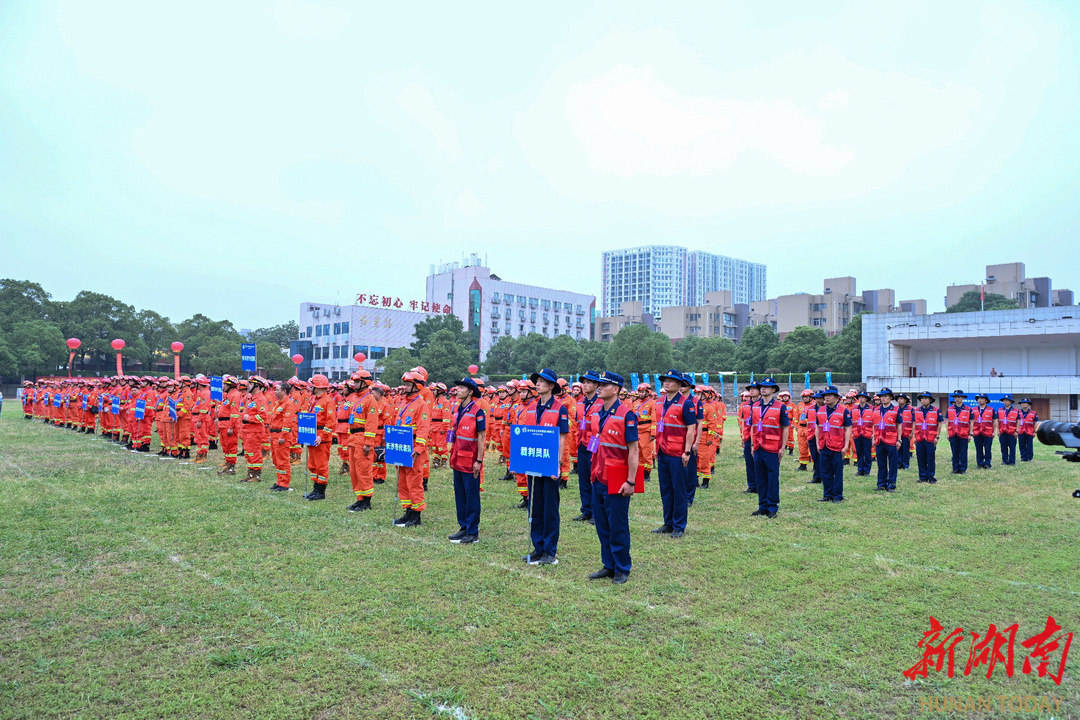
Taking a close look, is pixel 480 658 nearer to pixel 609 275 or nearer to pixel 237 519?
pixel 237 519

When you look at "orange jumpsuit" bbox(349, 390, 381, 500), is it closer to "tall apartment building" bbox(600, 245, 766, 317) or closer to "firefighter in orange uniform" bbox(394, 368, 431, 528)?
"firefighter in orange uniform" bbox(394, 368, 431, 528)

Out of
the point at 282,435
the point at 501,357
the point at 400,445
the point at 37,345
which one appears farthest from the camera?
the point at 501,357

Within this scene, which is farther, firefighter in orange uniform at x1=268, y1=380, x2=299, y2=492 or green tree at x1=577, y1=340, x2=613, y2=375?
green tree at x1=577, y1=340, x2=613, y2=375

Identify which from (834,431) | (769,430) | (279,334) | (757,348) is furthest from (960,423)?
(279,334)

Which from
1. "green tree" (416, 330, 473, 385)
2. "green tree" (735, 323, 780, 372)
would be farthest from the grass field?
"green tree" (735, 323, 780, 372)

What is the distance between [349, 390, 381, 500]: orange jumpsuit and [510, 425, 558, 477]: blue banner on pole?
3.54 metres

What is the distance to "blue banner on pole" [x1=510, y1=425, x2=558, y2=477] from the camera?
6.71 metres

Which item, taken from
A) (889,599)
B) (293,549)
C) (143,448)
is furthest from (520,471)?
(143,448)

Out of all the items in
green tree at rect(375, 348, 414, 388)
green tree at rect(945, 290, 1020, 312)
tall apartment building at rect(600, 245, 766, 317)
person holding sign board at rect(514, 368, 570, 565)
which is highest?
tall apartment building at rect(600, 245, 766, 317)

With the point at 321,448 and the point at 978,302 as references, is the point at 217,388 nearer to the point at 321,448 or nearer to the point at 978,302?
the point at 321,448

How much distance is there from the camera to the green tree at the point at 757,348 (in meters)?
63.4

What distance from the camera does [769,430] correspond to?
32.3ft

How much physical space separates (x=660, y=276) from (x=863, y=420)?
6693 inches

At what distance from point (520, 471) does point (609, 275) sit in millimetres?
186995
